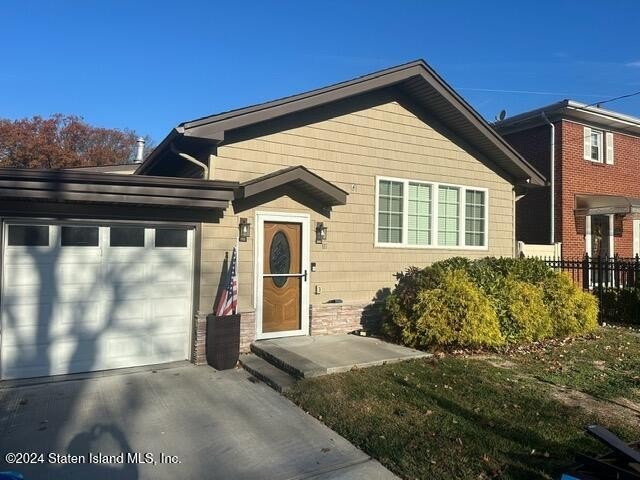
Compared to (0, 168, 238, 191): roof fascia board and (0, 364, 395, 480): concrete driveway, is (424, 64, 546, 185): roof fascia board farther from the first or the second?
(0, 364, 395, 480): concrete driveway

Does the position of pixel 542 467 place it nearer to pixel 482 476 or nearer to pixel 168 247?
pixel 482 476

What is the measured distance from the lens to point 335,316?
9.05 metres

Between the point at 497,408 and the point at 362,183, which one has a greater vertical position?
the point at 362,183

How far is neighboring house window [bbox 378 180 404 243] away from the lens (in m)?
9.91

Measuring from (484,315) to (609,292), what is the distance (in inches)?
224

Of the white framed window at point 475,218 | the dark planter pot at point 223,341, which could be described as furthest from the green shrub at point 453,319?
the white framed window at point 475,218

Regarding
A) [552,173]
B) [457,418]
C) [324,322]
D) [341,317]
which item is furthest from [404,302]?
[552,173]

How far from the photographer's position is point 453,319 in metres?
7.96

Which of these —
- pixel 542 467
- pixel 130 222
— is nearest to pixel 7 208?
pixel 130 222

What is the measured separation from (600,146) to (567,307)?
917cm

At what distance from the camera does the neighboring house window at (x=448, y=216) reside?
10695 millimetres

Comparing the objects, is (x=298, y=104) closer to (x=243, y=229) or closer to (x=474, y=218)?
(x=243, y=229)

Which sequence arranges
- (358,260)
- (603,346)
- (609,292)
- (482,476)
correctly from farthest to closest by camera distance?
(609,292) → (358,260) → (603,346) → (482,476)

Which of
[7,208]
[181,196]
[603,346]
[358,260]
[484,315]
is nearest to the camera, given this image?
[7,208]
